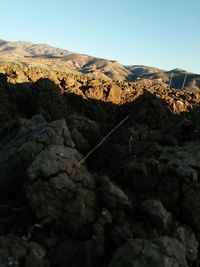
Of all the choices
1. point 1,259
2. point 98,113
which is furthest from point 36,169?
point 98,113

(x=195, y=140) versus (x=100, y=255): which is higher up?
(x=195, y=140)

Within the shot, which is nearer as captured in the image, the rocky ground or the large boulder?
the large boulder

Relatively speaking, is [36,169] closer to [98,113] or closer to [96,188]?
[96,188]

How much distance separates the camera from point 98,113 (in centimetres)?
1272

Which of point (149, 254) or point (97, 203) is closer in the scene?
point (149, 254)

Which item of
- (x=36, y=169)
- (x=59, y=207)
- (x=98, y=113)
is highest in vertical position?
(x=36, y=169)

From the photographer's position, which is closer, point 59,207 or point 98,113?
point 59,207

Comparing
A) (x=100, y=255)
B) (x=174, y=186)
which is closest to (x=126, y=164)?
(x=174, y=186)

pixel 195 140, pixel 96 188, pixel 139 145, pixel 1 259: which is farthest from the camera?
pixel 195 140

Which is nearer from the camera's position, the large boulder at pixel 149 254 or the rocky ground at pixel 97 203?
the large boulder at pixel 149 254

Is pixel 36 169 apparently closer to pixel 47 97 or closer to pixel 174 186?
pixel 174 186

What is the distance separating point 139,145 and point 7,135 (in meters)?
2.64

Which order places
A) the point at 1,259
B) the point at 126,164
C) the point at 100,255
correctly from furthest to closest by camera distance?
the point at 126,164
the point at 100,255
the point at 1,259

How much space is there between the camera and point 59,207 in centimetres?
456
